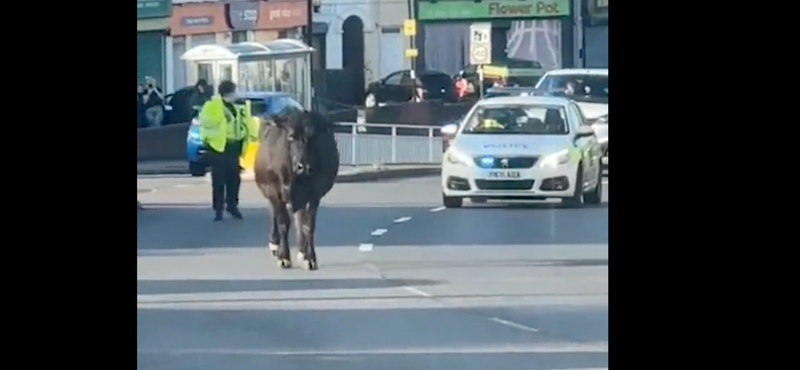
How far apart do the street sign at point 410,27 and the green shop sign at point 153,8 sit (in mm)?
814

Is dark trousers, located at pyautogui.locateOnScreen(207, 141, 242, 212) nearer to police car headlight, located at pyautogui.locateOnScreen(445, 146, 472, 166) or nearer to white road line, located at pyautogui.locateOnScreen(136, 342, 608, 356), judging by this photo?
white road line, located at pyautogui.locateOnScreen(136, 342, 608, 356)

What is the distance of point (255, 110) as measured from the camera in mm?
8398

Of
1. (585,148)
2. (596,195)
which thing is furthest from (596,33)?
(596,195)

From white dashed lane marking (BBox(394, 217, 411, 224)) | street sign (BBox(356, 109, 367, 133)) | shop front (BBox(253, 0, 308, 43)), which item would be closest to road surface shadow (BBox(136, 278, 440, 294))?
white dashed lane marking (BBox(394, 217, 411, 224))

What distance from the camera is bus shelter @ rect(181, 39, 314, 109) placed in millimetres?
8211

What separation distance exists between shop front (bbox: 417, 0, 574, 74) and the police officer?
0.67m

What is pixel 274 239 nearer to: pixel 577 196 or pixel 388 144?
pixel 388 144

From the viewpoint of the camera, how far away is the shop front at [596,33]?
823 cm

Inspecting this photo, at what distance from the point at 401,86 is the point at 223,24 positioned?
651mm

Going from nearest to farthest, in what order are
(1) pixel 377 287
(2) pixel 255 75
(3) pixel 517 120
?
1. (2) pixel 255 75
2. (1) pixel 377 287
3. (3) pixel 517 120
